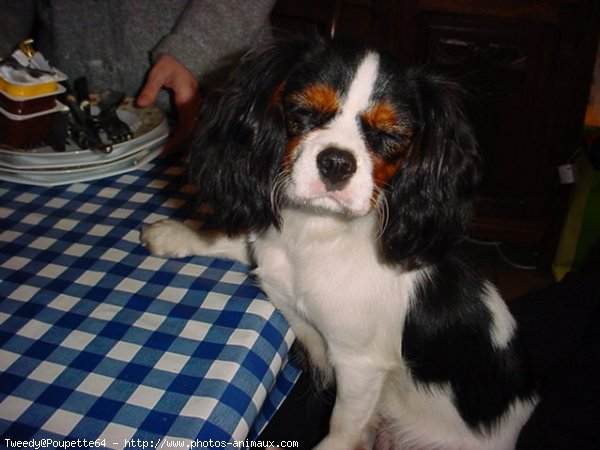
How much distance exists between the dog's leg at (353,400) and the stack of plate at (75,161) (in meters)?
0.61

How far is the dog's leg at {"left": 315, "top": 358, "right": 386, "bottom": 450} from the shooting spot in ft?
3.33

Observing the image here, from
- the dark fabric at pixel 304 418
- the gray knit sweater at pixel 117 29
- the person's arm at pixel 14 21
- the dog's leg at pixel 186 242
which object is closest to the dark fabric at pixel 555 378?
the dark fabric at pixel 304 418

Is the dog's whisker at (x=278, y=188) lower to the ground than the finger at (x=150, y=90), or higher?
lower

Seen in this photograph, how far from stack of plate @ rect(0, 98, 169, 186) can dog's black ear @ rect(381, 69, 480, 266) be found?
561 mm

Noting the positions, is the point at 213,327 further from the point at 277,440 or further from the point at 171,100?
the point at 171,100

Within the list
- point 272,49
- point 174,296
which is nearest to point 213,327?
point 174,296

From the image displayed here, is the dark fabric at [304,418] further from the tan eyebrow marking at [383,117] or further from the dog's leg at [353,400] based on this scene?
the tan eyebrow marking at [383,117]

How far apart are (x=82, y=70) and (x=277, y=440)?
3.68 feet

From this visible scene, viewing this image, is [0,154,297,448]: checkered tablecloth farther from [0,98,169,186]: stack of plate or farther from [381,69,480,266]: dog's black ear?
[381,69,480,266]: dog's black ear

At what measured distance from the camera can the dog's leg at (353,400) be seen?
1014mm

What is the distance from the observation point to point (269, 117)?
94 centimetres

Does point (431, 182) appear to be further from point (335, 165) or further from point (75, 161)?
point (75, 161)

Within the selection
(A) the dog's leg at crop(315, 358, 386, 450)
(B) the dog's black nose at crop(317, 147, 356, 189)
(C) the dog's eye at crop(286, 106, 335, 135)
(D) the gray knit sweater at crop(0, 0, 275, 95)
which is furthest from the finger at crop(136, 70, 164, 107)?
(A) the dog's leg at crop(315, 358, 386, 450)

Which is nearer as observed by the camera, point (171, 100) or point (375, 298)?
point (375, 298)
